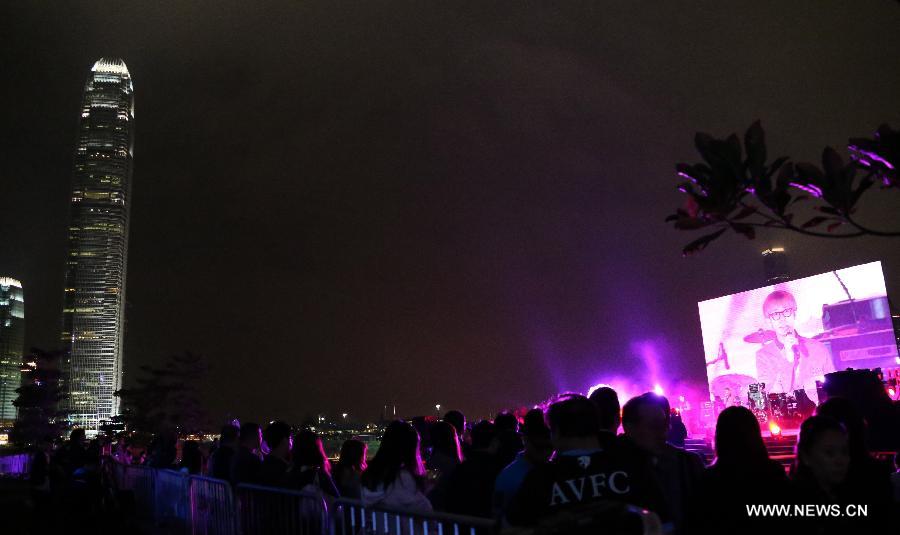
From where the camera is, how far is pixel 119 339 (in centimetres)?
11562

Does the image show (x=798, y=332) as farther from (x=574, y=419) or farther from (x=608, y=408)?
(x=574, y=419)

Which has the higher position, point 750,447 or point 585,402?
point 585,402

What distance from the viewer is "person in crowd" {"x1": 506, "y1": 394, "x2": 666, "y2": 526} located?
2.41 metres

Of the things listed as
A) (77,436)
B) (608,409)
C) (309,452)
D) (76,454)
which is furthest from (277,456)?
(77,436)

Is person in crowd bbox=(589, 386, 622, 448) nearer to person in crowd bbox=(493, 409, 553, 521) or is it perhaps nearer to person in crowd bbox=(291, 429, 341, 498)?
person in crowd bbox=(493, 409, 553, 521)

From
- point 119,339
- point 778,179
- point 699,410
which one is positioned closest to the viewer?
point 778,179

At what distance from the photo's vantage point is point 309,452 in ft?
16.7

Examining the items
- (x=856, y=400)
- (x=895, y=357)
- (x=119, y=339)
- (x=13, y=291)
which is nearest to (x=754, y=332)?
(x=895, y=357)

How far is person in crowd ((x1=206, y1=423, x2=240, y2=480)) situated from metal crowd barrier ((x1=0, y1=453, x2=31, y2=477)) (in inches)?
694

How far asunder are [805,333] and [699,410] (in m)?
5.97

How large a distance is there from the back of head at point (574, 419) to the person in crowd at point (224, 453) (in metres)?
4.90

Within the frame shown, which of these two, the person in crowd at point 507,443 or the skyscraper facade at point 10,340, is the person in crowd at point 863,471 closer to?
the person in crowd at point 507,443

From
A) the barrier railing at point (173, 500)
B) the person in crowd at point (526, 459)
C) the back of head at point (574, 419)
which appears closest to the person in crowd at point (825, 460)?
the back of head at point (574, 419)

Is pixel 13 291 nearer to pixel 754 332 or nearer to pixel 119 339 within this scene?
pixel 119 339
